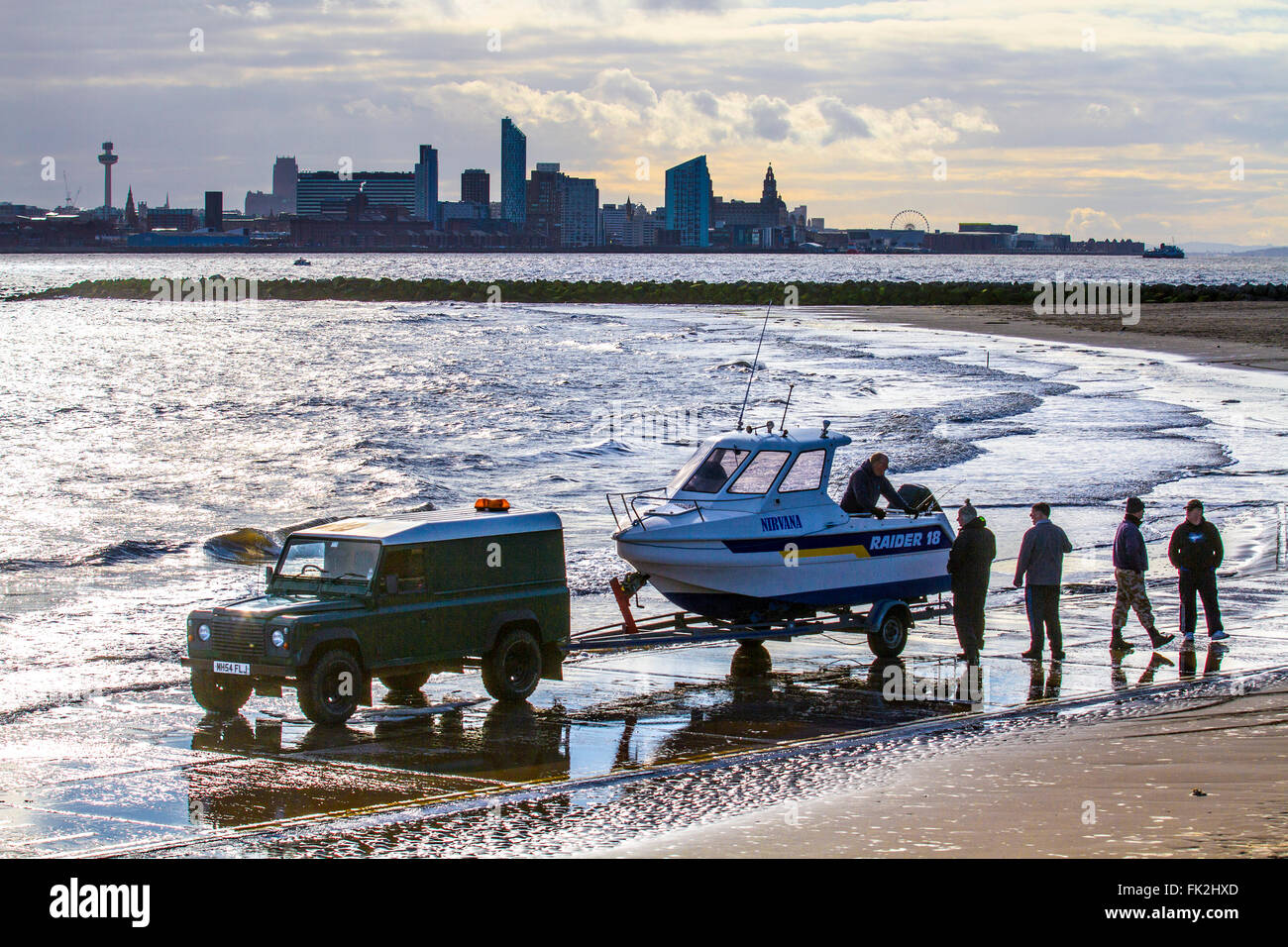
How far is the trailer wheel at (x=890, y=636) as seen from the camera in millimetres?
15242

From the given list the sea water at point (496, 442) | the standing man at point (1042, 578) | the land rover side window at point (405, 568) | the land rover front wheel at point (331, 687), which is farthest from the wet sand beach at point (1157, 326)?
the land rover front wheel at point (331, 687)

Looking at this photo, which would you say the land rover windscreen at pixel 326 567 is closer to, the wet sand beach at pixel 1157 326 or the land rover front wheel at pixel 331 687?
the land rover front wheel at pixel 331 687

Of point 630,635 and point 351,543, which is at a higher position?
point 351,543

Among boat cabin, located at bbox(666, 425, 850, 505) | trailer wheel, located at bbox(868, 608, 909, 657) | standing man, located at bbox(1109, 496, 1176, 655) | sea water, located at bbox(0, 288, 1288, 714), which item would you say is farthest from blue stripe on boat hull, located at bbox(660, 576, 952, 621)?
sea water, located at bbox(0, 288, 1288, 714)

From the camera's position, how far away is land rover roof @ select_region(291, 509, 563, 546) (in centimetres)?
1284

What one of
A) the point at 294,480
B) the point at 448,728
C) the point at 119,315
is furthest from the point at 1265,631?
the point at 119,315

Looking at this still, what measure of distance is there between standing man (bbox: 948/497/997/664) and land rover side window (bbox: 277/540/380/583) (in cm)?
609

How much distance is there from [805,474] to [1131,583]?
12.3ft

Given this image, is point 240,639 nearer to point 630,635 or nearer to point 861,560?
point 630,635

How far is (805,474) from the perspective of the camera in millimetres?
15133

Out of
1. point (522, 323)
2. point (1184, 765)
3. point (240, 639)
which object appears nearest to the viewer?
point (1184, 765)

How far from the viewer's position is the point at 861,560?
49.7 ft

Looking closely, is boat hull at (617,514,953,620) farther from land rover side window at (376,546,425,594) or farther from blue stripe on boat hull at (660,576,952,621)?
land rover side window at (376,546,425,594)
